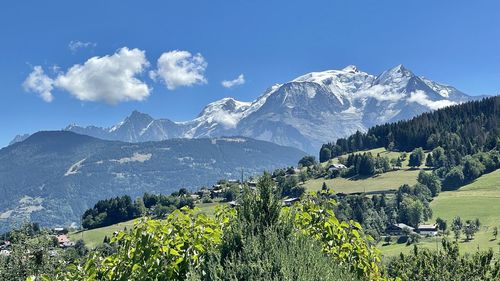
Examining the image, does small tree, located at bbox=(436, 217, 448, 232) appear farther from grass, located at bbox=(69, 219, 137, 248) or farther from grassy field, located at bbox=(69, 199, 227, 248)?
grass, located at bbox=(69, 219, 137, 248)

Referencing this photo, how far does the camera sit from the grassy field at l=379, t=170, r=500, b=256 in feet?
368

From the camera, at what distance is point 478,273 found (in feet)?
98.2

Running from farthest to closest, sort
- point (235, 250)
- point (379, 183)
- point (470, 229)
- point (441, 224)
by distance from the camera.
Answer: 1. point (379, 183)
2. point (441, 224)
3. point (470, 229)
4. point (235, 250)

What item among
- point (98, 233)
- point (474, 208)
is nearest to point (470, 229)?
point (474, 208)

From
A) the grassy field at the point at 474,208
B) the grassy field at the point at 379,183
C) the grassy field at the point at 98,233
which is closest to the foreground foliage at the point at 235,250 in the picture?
the grassy field at the point at 474,208

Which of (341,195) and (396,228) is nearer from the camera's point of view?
(396,228)

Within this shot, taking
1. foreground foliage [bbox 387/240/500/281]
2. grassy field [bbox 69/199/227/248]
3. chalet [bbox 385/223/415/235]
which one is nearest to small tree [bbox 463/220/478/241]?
chalet [bbox 385/223/415/235]

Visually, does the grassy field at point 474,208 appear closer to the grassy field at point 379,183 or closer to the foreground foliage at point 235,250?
the grassy field at point 379,183

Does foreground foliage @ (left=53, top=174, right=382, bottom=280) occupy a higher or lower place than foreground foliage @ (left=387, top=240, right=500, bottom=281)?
higher

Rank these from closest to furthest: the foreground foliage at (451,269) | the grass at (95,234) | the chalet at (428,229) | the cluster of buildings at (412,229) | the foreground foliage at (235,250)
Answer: the foreground foliage at (235,250), the foreground foliage at (451,269), the cluster of buildings at (412,229), the chalet at (428,229), the grass at (95,234)

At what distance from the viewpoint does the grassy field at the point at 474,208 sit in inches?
4416

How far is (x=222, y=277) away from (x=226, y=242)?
0.89m

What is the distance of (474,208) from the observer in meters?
141

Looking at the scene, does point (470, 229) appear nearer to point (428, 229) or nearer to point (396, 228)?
point (428, 229)
